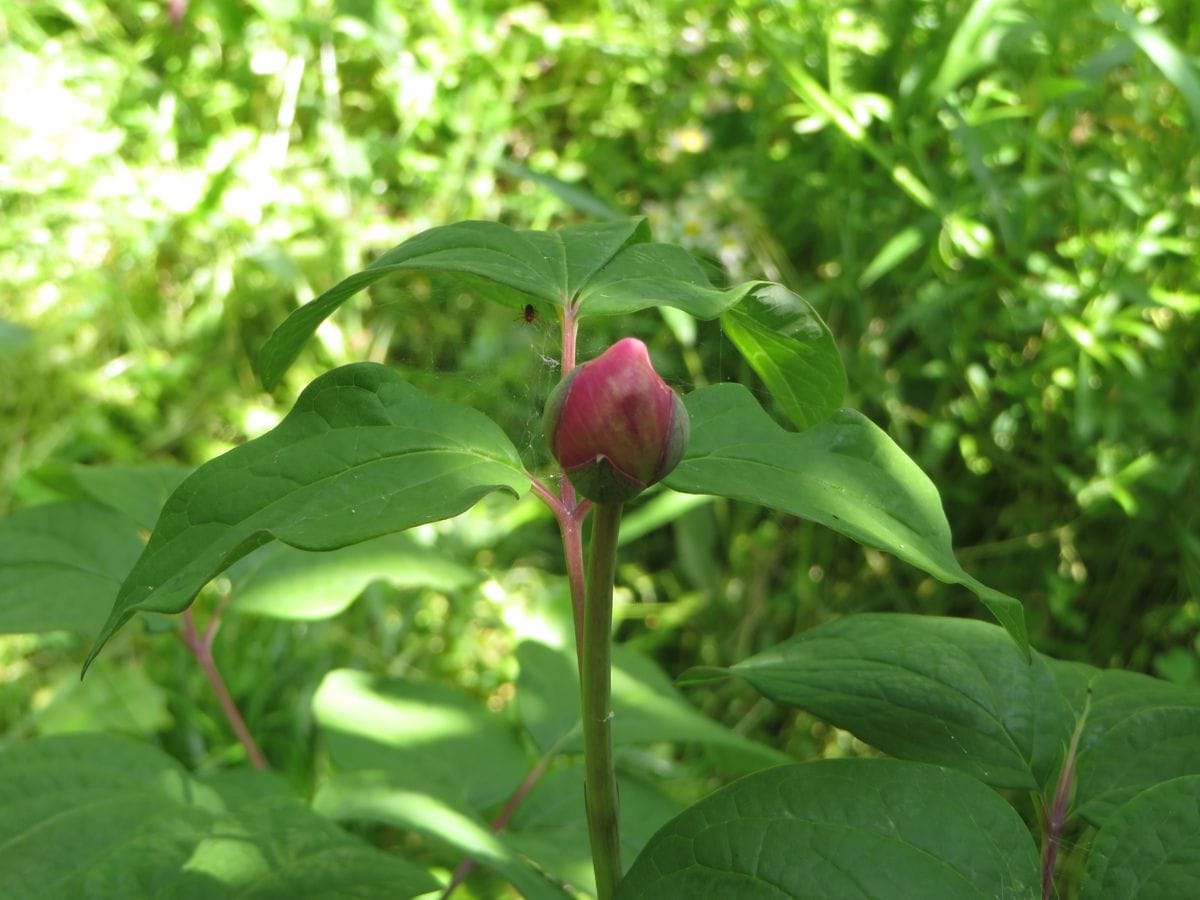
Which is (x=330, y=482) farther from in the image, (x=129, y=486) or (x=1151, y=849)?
(x=129, y=486)

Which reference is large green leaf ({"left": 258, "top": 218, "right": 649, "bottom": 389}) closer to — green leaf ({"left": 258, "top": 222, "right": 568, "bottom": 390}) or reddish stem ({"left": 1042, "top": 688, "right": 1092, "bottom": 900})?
green leaf ({"left": 258, "top": 222, "right": 568, "bottom": 390})

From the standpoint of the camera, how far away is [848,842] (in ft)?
1.38

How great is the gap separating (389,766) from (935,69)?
1004 mm

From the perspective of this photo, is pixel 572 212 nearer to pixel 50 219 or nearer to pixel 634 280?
pixel 50 219

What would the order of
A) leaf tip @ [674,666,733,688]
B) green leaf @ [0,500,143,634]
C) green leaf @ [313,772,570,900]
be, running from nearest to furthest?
1. leaf tip @ [674,666,733,688]
2. green leaf @ [313,772,570,900]
3. green leaf @ [0,500,143,634]

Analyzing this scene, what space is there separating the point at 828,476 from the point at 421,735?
0.49 m

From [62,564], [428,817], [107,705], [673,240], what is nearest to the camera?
[428,817]

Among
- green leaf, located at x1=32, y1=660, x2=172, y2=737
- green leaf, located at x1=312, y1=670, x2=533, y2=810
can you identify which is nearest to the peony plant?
green leaf, located at x1=312, y1=670, x2=533, y2=810

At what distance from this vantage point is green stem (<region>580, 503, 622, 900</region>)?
1.44 ft

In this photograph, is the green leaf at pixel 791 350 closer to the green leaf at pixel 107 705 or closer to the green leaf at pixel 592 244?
the green leaf at pixel 592 244

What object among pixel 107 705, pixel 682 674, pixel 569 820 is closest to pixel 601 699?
pixel 682 674

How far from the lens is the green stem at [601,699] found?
0.44m

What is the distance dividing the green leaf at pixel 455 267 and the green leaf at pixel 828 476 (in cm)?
8

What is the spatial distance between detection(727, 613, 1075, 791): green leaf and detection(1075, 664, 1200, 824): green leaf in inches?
0.5
